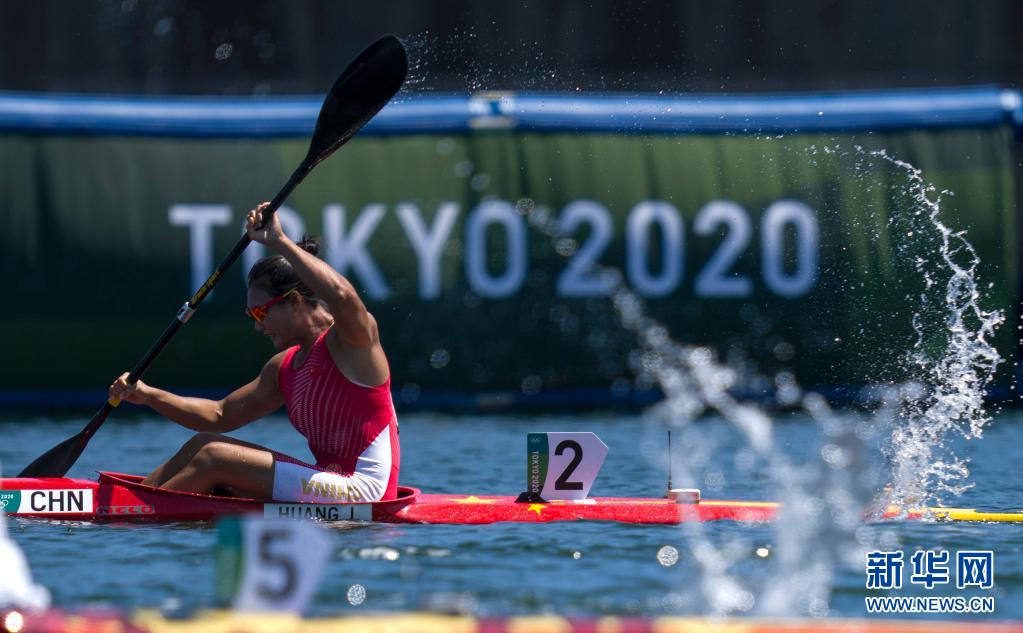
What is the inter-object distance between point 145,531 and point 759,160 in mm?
6223

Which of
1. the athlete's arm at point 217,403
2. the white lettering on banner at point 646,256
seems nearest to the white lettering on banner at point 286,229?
the white lettering on banner at point 646,256

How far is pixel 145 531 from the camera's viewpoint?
6.55 meters

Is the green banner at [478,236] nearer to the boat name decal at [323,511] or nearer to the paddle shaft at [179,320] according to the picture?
the paddle shaft at [179,320]

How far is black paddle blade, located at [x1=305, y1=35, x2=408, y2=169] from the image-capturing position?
25.2 ft

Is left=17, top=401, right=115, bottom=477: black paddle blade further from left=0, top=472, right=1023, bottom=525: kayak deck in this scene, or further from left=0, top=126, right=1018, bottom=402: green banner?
left=0, top=126, right=1018, bottom=402: green banner

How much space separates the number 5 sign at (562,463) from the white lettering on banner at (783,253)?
15.2ft

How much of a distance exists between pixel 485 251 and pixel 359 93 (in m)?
3.85

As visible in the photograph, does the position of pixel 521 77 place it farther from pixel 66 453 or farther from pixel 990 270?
pixel 66 453

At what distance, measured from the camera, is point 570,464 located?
7.09 metres

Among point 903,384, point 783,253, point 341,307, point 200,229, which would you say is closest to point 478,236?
point 200,229

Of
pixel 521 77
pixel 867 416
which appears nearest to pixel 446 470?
pixel 867 416

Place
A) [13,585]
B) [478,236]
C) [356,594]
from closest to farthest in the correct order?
[13,585] → [356,594] → [478,236]

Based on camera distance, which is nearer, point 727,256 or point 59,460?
point 59,460

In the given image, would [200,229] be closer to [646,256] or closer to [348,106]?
[646,256]
